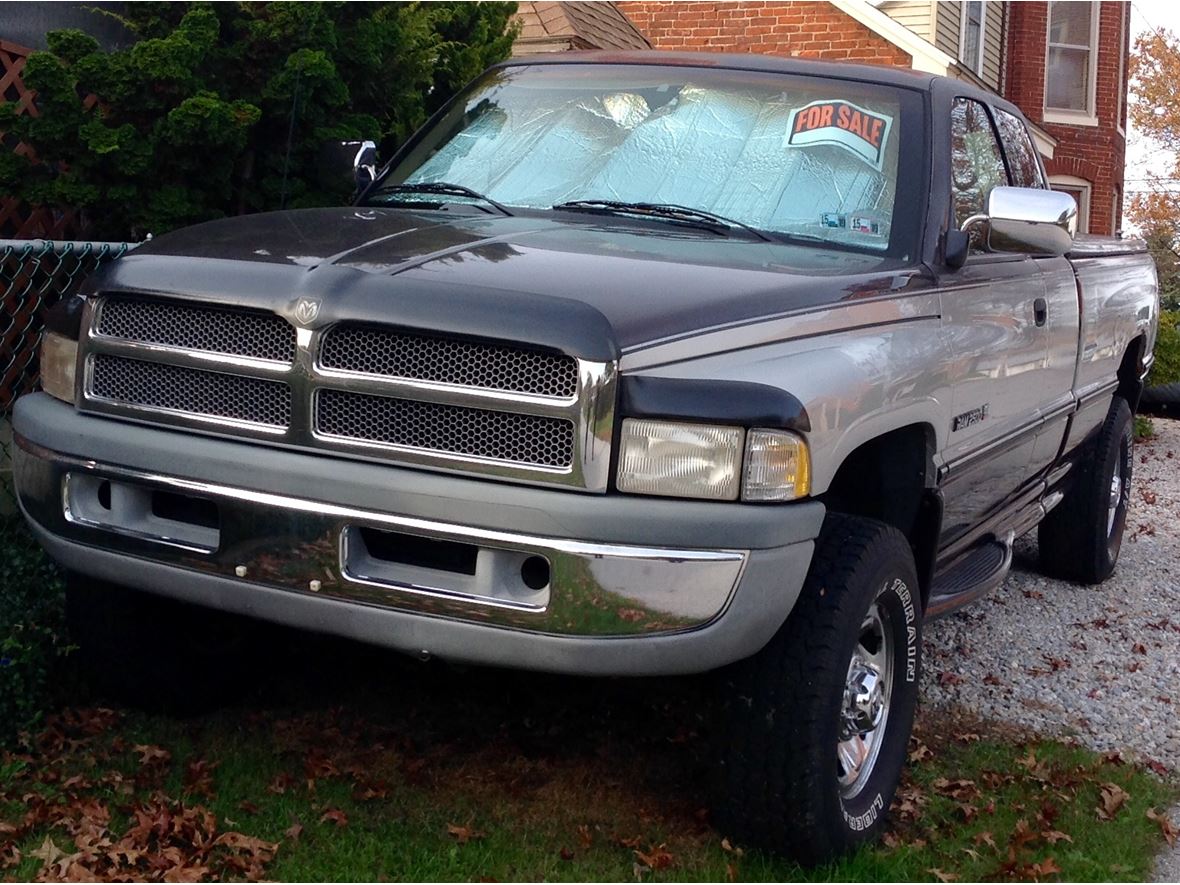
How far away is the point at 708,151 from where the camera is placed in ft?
14.3

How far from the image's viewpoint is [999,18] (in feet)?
70.7

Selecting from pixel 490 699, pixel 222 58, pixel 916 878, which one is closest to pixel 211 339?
pixel 490 699

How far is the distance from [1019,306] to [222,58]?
12.5 feet

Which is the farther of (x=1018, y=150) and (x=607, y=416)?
(x=1018, y=150)

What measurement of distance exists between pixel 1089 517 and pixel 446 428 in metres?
4.63

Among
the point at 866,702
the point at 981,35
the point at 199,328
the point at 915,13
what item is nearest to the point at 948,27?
the point at 915,13

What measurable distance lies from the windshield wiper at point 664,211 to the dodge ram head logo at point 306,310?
120 cm

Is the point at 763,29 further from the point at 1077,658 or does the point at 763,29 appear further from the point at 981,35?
the point at 1077,658

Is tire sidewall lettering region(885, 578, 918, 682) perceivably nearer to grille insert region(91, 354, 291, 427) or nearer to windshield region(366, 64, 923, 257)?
windshield region(366, 64, 923, 257)

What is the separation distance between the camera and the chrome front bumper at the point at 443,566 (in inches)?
118

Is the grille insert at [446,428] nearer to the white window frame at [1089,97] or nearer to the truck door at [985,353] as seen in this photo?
the truck door at [985,353]

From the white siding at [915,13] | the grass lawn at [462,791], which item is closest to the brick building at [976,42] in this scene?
the white siding at [915,13]

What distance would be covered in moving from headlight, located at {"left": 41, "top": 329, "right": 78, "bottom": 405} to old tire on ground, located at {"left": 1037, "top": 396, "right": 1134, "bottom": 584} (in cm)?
487

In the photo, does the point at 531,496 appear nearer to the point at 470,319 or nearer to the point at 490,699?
the point at 470,319
